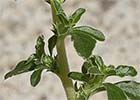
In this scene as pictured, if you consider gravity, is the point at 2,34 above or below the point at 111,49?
above

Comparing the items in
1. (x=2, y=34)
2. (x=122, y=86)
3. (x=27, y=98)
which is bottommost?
(x=122, y=86)

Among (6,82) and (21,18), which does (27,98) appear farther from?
(21,18)

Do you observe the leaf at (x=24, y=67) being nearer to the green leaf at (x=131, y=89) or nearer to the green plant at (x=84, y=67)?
the green plant at (x=84, y=67)

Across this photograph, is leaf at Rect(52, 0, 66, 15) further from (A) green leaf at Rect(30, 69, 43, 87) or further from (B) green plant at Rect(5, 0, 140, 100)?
(A) green leaf at Rect(30, 69, 43, 87)

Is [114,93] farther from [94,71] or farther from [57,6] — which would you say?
[57,6]

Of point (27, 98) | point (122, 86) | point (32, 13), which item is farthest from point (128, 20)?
point (122, 86)

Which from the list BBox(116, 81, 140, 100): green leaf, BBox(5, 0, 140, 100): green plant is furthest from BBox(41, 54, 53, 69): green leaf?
BBox(116, 81, 140, 100): green leaf

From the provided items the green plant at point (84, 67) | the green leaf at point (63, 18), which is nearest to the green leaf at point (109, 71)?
the green plant at point (84, 67)

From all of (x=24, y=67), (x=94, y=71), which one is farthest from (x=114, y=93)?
(x=24, y=67)
